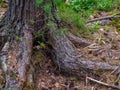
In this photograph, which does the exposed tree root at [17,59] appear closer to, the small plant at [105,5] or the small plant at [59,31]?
the small plant at [59,31]

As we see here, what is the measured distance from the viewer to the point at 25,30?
408 centimetres

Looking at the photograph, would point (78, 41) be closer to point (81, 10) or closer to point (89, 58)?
point (89, 58)

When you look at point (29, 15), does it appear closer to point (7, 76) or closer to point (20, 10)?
point (20, 10)

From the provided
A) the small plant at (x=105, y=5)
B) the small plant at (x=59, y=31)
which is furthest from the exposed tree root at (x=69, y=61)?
the small plant at (x=105, y=5)

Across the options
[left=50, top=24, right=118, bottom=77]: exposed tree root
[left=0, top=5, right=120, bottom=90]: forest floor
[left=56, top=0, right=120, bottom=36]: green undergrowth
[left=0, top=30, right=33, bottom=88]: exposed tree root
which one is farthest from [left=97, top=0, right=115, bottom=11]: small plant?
[left=0, top=30, right=33, bottom=88]: exposed tree root

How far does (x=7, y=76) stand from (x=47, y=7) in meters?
0.98

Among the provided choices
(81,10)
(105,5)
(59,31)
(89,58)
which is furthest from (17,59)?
(105,5)

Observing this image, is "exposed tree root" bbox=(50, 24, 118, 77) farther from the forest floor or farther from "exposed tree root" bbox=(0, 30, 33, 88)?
"exposed tree root" bbox=(0, 30, 33, 88)

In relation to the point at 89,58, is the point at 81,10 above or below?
above

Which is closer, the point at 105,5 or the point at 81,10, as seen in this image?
the point at 81,10

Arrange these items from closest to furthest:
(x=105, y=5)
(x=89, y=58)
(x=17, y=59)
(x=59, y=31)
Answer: (x=17, y=59), (x=59, y=31), (x=89, y=58), (x=105, y=5)

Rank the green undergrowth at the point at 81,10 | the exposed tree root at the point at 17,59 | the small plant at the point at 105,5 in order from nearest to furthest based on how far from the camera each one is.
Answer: the exposed tree root at the point at 17,59
the green undergrowth at the point at 81,10
the small plant at the point at 105,5

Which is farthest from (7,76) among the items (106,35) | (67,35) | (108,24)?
(108,24)

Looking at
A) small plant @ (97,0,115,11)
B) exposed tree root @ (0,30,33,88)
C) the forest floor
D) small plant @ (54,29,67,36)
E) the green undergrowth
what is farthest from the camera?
small plant @ (97,0,115,11)
